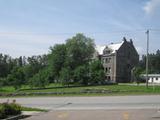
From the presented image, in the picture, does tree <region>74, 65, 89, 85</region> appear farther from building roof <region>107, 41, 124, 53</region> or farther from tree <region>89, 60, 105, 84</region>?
building roof <region>107, 41, 124, 53</region>

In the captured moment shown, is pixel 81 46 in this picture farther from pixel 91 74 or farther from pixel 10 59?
pixel 10 59

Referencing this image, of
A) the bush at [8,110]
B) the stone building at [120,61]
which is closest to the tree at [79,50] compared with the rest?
the stone building at [120,61]

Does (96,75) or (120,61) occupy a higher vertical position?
(120,61)

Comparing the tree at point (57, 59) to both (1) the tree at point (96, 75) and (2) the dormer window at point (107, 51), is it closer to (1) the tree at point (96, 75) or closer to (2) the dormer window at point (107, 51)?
(1) the tree at point (96, 75)

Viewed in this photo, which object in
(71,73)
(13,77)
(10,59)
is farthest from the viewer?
(10,59)

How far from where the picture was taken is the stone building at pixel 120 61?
12550 cm

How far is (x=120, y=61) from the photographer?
126875mm

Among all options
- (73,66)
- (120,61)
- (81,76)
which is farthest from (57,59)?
(120,61)

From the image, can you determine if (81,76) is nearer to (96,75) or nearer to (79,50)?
(96,75)

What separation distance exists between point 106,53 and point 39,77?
4789cm

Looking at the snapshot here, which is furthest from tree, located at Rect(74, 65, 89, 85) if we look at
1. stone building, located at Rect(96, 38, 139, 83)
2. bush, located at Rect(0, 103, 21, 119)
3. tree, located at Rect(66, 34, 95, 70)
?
bush, located at Rect(0, 103, 21, 119)

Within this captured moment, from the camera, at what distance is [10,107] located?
72.7ft

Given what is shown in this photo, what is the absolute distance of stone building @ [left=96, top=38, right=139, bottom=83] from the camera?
12550 cm

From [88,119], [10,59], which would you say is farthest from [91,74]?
[88,119]
